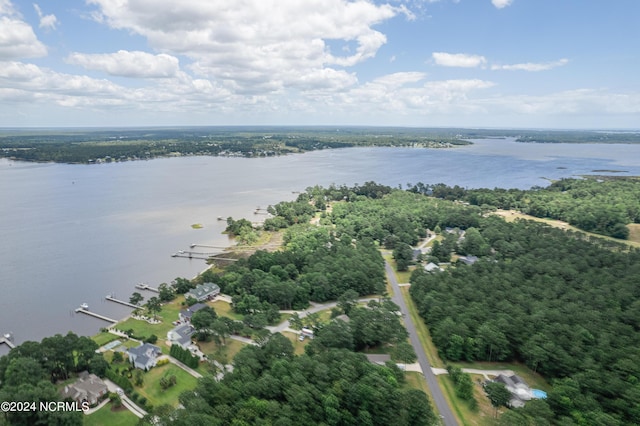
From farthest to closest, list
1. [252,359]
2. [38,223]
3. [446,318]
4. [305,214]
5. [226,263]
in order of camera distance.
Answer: [305,214], [38,223], [226,263], [446,318], [252,359]

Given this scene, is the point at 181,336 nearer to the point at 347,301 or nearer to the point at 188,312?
the point at 188,312

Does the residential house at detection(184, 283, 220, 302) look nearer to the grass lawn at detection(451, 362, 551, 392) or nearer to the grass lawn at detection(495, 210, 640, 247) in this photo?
the grass lawn at detection(451, 362, 551, 392)

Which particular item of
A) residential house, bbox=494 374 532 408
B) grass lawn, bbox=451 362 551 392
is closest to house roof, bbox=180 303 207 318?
grass lawn, bbox=451 362 551 392

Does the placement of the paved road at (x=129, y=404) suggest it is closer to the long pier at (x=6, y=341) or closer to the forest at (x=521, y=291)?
the long pier at (x=6, y=341)

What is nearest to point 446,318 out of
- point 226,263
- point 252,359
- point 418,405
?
point 418,405

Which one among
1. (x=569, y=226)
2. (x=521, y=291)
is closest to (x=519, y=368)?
(x=521, y=291)

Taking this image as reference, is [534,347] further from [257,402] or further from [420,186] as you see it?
[420,186]
